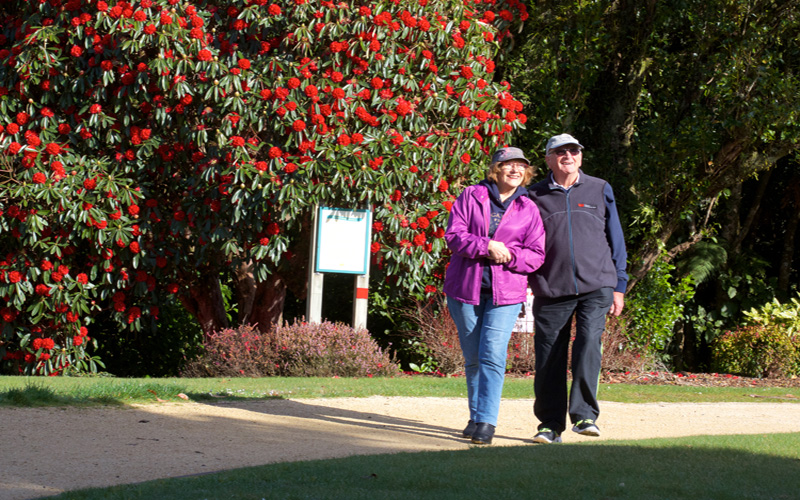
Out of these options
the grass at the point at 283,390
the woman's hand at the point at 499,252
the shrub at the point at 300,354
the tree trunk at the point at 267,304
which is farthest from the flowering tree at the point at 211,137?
the woman's hand at the point at 499,252

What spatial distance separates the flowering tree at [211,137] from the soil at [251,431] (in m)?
3.24

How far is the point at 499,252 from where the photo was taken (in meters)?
5.20

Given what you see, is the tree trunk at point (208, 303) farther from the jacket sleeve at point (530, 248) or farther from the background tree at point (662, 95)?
the jacket sleeve at point (530, 248)

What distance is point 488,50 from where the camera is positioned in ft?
36.5

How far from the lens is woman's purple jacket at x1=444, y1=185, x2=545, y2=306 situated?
530 cm

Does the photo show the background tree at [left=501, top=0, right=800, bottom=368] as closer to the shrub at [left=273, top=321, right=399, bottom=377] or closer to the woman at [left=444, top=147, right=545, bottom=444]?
the shrub at [left=273, top=321, right=399, bottom=377]

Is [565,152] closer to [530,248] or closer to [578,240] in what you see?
[578,240]

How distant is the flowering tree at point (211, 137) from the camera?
9.69 m

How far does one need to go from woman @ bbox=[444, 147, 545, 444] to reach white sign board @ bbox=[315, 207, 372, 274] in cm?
415

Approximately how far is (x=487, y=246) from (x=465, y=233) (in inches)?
7.8

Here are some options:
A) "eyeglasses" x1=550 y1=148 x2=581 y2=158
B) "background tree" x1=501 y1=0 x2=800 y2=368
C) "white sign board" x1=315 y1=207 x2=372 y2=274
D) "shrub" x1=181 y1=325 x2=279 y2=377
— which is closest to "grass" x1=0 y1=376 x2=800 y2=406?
"shrub" x1=181 y1=325 x2=279 y2=377

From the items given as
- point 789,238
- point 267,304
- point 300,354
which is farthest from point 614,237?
point 789,238

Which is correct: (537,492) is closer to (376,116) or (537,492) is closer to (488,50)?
(376,116)

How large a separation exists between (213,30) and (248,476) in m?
7.61
